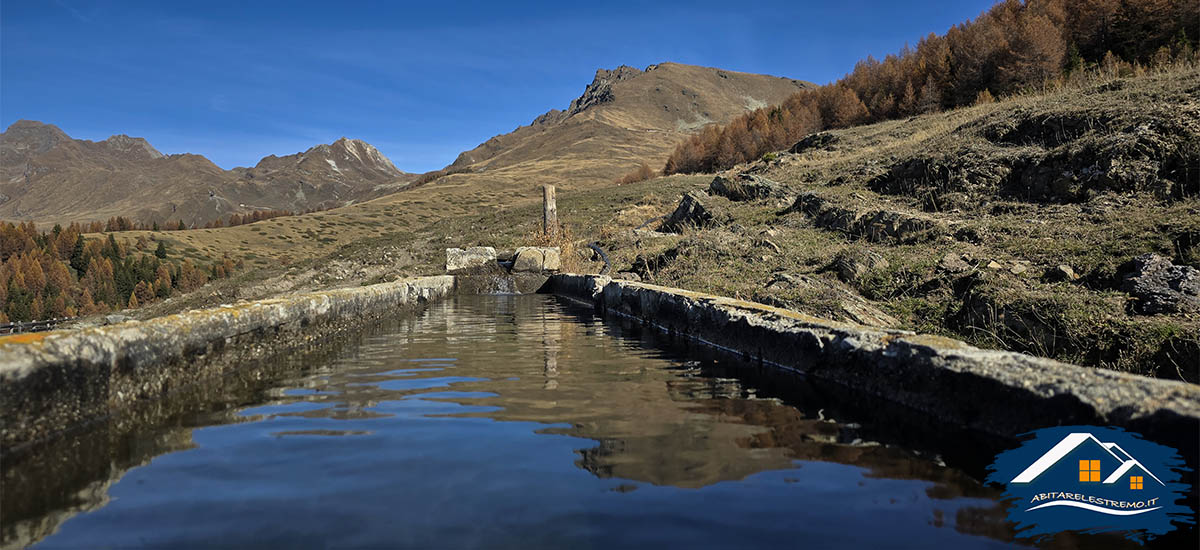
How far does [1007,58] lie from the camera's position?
129ft

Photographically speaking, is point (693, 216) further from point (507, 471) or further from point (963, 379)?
point (507, 471)

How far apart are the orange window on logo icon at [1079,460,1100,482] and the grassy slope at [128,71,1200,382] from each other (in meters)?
3.57

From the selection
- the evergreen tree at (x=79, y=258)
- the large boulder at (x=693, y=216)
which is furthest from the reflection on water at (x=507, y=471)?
the evergreen tree at (x=79, y=258)

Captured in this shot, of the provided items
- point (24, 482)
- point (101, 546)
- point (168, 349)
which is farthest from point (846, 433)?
point (168, 349)

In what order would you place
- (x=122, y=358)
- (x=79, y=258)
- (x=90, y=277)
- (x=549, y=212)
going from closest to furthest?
(x=122, y=358), (x=549, y=212), (x=90, y=277), (x=79, y=258)

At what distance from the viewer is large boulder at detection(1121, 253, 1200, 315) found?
632 cm

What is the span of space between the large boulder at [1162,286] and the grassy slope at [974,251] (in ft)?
0.60

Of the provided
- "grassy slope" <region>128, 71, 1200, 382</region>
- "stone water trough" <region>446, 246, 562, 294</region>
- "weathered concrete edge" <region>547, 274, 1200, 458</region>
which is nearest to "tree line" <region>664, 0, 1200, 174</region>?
"grassy slope" <region>128, 71, 1200, 382</region>

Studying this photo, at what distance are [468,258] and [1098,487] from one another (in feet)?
56.4

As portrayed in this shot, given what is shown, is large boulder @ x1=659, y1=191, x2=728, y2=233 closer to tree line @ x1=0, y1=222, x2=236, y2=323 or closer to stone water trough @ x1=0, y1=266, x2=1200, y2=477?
stone water trough @ x1=0, y1=266, x2=1200, y2=477

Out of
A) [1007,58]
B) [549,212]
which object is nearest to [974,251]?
[549,212]

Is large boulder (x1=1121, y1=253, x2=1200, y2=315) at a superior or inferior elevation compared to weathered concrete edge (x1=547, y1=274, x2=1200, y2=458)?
superior

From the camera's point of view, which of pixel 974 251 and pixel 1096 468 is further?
pixel 974 251

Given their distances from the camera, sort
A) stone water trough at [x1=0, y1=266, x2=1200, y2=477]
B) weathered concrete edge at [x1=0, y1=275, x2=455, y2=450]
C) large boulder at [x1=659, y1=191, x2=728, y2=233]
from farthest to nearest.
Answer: large boulder at [x1=659, y1=191, x2=728, y2=233] → weathered concrete edge at [x1=0, y1=275, x2=455, y2=450] → stone water trough at [x1=0, y1=266, x2=1200, y2=477]
